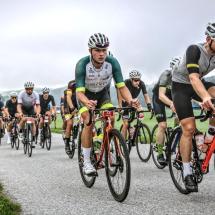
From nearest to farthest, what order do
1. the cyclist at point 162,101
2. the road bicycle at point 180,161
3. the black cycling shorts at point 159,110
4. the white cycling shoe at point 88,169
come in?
the road bicycle at point 180,161, the white cycling shoe at point 88,169, the cyclist at point 162,101, the black cycling shorts at point 159,110

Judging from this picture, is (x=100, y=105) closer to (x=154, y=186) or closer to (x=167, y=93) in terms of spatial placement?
(x=154, y=186)

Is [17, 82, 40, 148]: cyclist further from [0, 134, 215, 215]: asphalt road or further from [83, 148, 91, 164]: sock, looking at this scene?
[83, 148, 91, 164]: sock

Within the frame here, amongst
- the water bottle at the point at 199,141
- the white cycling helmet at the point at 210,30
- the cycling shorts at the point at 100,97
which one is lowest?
the water bottle at the point at 199,141

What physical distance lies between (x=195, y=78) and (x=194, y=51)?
36cm

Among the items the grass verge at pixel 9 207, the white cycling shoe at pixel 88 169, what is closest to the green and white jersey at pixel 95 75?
the white cycling shoe at pixel 88 169

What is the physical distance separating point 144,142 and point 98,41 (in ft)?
12.6

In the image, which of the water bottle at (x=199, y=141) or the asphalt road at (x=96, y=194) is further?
the water bottle at (x=199, y=141)

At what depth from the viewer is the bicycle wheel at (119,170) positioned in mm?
4199

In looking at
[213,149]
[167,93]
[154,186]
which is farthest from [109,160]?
[167,93]

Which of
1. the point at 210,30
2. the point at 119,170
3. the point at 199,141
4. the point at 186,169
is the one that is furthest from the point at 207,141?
the point at 210,30

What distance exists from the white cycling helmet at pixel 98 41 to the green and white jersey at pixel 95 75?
27 centimetres

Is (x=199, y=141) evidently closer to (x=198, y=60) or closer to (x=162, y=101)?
(x=198, y=60)

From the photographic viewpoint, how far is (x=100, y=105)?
18.6 feet

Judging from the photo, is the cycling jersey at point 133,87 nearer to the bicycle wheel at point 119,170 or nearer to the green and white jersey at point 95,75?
the green and white jersey at point 95,75
